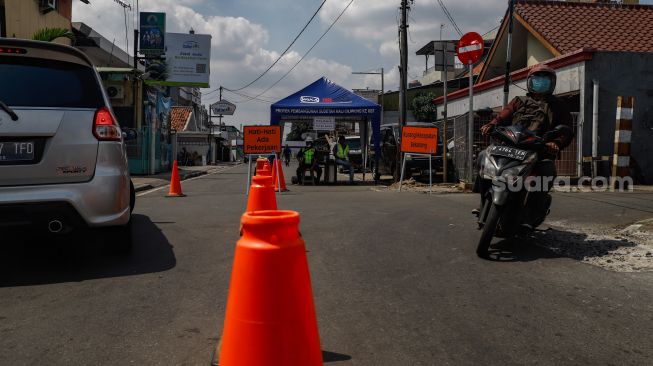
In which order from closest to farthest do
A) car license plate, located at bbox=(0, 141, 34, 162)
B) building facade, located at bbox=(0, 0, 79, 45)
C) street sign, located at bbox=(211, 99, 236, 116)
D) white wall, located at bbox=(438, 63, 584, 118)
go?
car license plate, located at bbox=(0, 141, 34, 162), white wall, located at bbox=(438, 63, 584, 118), building facade, located at bbox=(0, 0, 79, 45), street sign, located at bbox=(211, 99, 236, 116)

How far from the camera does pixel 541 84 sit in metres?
5.75

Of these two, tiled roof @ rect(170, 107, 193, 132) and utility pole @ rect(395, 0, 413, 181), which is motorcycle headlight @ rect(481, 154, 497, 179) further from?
tiled roof @ rect(170, 107, 193, 132)

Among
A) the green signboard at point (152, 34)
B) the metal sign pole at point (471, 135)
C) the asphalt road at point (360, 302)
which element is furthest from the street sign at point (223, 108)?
the asphalt road at point (360, 302)

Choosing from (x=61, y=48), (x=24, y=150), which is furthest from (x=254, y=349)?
(x=61, y=48)

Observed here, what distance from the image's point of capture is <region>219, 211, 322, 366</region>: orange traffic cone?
1.89m

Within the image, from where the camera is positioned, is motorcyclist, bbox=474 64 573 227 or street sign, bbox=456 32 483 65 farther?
street sign, bbox=456 32 483 65

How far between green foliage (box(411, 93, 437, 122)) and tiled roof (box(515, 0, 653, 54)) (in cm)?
2896

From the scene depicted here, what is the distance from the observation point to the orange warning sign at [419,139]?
14.2 meters

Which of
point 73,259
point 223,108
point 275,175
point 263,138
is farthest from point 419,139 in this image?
point 223,108

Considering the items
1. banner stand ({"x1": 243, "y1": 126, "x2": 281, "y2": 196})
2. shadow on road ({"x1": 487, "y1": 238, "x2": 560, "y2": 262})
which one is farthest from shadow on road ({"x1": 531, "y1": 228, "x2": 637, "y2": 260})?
banner stand ({"x1": 243, "y1": 126, "x2": 281, "y2": 196})

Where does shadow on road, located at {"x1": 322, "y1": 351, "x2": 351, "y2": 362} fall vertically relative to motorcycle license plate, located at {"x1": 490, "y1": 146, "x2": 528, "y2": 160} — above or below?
below

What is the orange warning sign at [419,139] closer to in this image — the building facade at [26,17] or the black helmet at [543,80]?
the black helmet at [543,80]

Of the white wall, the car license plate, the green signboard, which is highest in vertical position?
the green signboard

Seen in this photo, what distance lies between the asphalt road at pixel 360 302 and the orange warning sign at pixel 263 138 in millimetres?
7544
